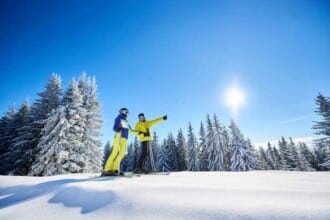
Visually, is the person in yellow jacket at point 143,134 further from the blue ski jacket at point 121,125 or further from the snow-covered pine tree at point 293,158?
the snow-covered pine tree at point 293,158

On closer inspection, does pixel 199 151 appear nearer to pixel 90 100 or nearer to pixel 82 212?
pixel 90 100

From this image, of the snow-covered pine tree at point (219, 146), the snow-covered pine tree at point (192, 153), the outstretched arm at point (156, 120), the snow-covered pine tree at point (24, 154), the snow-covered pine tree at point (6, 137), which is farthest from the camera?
the snow-covered pine tree at point (192, 153)

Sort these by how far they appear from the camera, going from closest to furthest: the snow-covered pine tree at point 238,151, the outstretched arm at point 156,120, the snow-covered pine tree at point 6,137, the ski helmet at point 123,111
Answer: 1. the ski helmet at point 123,111
2. the outstretched arm at point 156,120
3. the snow-covered pine tree at point 6,137
4. the snow-covered pine tree at point 238,151

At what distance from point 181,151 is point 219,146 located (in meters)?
9.94

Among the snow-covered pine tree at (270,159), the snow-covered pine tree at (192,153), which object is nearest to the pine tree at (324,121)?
the snow-covered pine tree at (192,153)

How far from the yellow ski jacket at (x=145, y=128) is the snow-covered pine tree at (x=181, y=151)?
1350 inches

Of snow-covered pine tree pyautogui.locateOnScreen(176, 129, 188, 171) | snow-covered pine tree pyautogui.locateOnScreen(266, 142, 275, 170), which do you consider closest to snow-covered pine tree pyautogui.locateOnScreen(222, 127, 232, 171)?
snow-covered pine tree pyautogui.locateOnScreen(176, 129, 188, 171)

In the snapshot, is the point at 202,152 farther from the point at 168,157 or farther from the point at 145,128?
the point at 145,128

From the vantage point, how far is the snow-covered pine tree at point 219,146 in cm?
3118

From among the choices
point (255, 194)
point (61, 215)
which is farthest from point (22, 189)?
point (255, 194)

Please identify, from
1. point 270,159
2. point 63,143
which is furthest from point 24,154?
point 270,159

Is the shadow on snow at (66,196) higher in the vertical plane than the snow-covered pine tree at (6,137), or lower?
lower

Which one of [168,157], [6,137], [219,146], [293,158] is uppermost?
[6,137]

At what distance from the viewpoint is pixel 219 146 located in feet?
105
